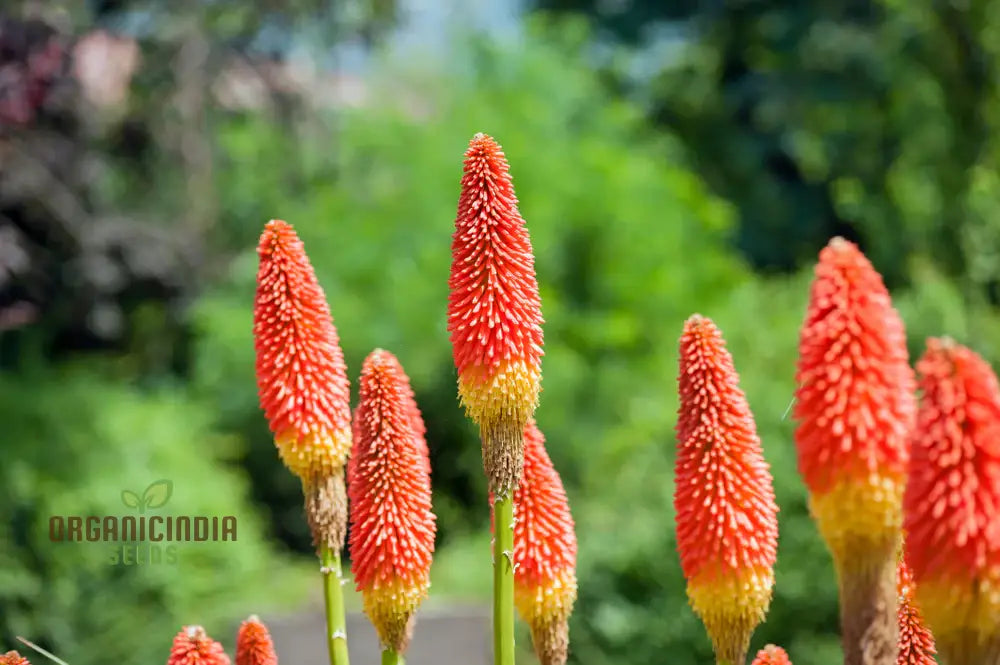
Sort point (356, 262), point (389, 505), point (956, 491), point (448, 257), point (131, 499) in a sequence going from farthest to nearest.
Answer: point (356, 262) → point (448, 257) → point (131, 499) → point (389, 505) → point (956, 491)

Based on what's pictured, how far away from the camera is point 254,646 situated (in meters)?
1.61

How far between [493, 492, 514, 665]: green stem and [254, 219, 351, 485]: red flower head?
1.08ft

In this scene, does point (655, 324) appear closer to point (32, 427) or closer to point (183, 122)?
point (183, 122)

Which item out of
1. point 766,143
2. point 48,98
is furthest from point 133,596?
point 766,143

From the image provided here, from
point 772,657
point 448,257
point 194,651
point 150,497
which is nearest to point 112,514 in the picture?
point 150,497

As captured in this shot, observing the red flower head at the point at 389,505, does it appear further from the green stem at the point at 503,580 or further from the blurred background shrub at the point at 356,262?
the blurred background shrub at the point at 356,262

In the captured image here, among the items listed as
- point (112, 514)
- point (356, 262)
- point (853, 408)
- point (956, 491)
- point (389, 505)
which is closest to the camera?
point (956, 491)

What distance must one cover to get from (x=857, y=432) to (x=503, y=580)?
18.3 inches

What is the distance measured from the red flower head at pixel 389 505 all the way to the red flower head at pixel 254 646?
0.14m

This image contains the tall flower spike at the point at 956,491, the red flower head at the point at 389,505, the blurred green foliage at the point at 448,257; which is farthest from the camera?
the blurred green foliage at the point at 448,257

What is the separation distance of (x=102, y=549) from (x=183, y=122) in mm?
6097
